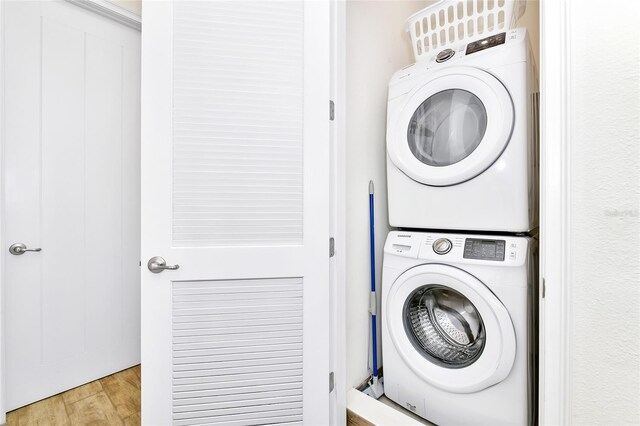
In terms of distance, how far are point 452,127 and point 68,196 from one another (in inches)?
79.3

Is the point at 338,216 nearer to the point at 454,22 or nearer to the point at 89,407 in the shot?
the point at 454,22

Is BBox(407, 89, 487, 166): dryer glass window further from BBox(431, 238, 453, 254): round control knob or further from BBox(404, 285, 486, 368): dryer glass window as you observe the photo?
BBox(404, 285, 486, 368): dryer glass window

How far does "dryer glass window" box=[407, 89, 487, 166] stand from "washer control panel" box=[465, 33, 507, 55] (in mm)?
182

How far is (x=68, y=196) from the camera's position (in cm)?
161

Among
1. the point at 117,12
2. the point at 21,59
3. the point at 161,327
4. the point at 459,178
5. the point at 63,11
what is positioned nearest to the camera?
the point at 161,327

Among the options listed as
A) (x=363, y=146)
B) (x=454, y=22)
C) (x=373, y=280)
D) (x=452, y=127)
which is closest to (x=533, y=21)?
(x=454, y=22)

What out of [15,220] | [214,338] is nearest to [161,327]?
[214,338]

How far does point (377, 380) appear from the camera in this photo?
5.17 feet

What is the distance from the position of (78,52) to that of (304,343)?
193 centimetres

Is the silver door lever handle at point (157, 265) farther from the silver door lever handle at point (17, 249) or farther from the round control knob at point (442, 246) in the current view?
the round control knob at point (442, 246)

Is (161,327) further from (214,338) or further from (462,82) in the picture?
(462,82)

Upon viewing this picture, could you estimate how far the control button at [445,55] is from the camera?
4.58 feet

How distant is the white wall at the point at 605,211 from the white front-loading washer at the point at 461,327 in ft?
1.24

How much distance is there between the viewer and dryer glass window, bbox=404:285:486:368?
1.30m
